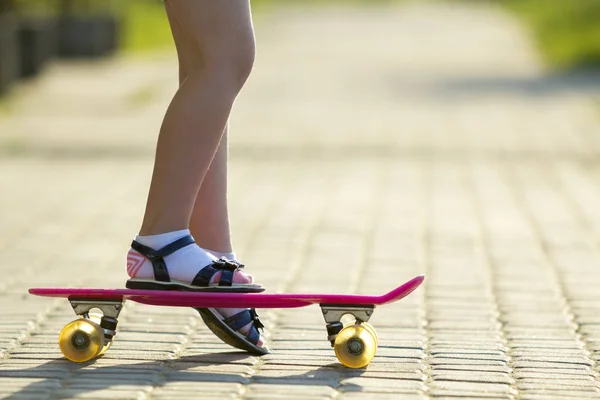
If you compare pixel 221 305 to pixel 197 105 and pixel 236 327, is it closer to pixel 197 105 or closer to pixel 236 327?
pixel 236 327

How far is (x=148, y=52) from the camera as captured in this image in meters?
23.2

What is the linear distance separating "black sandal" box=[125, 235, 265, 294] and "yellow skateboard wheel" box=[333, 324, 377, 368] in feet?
0.96

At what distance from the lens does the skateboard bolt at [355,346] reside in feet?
12.2

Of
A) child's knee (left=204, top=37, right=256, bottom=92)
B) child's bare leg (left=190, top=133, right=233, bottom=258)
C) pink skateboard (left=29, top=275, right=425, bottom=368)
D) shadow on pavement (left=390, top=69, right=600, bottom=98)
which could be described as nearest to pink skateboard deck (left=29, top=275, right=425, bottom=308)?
pink skateboard (left=29, top=275, right=425, bottom=368)

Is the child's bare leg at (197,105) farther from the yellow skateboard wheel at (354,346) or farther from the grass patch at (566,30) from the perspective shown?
the grass patch at (566,30)

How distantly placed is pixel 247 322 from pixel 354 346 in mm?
355

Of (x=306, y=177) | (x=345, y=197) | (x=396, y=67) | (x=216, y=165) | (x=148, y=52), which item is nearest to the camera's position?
(x=216, y=165)

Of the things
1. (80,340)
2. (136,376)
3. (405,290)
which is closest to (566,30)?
(405,290)

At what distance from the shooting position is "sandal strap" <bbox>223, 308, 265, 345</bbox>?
3853 mm

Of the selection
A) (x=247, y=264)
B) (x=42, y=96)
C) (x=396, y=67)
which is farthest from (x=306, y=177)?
(x=396, y=67)

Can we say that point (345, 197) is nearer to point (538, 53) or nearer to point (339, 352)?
point (339, 352)

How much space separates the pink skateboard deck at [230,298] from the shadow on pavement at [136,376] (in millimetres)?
194

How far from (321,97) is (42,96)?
3.29 metres

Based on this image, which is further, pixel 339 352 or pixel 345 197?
pixel 345 197
